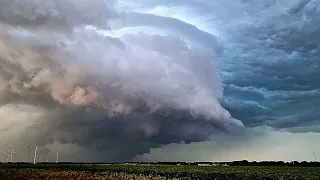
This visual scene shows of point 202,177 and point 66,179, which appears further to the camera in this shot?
point 202,177

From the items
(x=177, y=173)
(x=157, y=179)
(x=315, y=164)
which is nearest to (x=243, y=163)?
(x=315, y=164)

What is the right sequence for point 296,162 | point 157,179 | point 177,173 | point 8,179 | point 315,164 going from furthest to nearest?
1. point 296,162
2. point 315,164
3. point 177,173
4. point 157,179
5. point 8,179

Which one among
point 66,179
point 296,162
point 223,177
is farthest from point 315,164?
point 66,179

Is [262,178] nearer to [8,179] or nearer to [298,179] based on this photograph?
[298,179]

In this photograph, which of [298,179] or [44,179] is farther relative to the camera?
[298,179]

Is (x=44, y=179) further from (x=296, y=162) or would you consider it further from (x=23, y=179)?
(x=296, y=162)

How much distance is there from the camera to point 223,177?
76.8 meters

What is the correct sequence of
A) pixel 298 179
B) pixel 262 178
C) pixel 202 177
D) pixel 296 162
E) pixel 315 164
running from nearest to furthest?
pixel 298 179
pixel 262 178
pixel 202 177
pixel 315 164
pixel 296 162

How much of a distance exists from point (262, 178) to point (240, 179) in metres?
4.55

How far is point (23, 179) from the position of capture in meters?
51.5

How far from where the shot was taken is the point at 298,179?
2482 inches

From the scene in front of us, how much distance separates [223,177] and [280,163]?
378 feet

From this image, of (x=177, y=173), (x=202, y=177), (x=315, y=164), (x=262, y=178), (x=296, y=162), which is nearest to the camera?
(x=262, y=178)

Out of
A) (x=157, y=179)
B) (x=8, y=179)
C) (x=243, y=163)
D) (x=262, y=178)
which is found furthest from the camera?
(x=243, y=163)
